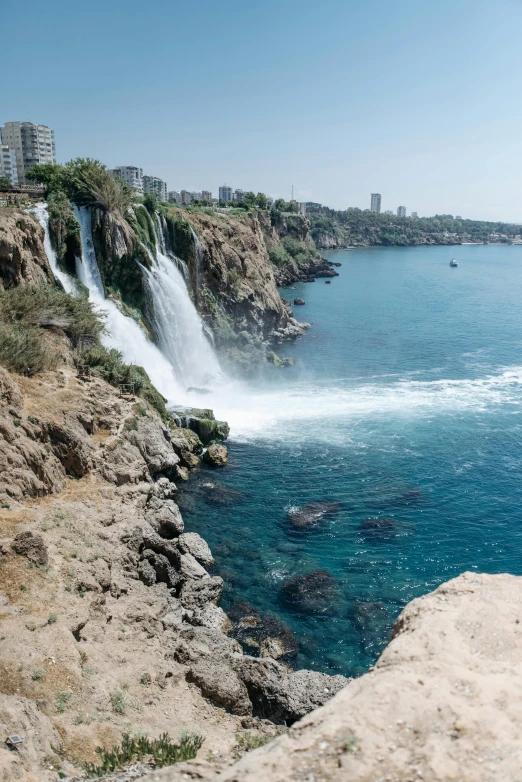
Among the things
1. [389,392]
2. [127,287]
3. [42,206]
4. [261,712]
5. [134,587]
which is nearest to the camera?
[261,712]

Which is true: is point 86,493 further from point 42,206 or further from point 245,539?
point 42,206

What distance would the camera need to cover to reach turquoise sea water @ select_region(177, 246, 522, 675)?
74.1 feet

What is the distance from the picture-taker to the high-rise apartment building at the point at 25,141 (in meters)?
148

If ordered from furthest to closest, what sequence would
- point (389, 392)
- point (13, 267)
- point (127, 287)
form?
1. point (389, 392)
2. point (127, 287)
3. point (13, 267)

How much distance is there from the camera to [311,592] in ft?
73.7

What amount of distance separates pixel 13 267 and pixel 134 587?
62.6ft

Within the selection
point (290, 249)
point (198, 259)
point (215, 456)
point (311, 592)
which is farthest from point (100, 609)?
point (290, 249)

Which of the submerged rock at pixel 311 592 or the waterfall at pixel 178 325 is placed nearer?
the submerged rock at pixel 311 592

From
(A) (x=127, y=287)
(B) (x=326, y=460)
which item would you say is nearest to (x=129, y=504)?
(B) (x=326, y=460)

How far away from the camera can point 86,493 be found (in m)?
22.2

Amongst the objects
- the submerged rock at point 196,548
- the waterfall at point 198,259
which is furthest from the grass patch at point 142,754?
the waterfall at point 198,259

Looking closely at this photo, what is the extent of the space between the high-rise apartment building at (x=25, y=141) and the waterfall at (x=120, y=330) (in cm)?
12532

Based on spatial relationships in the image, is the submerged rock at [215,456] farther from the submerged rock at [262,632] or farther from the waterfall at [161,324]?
the submerged rock at [262,632]

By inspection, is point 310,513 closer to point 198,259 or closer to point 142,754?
point 142,754
